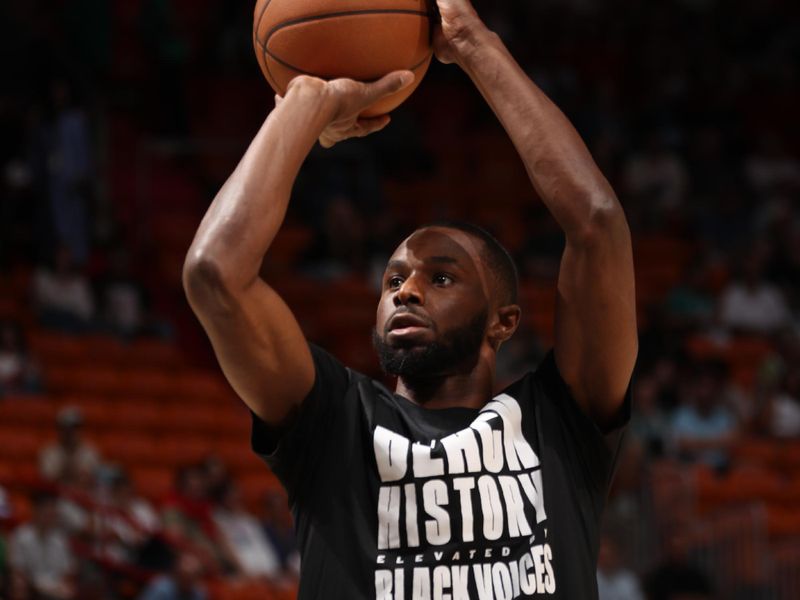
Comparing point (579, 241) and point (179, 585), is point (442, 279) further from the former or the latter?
point (179, 585)

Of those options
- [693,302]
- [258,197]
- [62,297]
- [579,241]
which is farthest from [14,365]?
[579,241]

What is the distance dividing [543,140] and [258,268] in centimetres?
71

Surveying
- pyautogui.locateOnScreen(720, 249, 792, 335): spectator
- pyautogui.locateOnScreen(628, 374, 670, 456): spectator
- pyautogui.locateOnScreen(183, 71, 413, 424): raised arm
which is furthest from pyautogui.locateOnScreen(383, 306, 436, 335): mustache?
pyautogui.locateOnScreen(720, 249, 792, 335): spectator

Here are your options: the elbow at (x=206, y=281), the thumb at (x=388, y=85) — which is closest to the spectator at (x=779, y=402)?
the thumb at (x=388, y=85)

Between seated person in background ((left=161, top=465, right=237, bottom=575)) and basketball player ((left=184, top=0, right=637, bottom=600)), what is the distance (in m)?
5.95

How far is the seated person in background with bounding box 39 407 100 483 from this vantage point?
31.3 ft

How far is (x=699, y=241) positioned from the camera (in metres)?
15.1

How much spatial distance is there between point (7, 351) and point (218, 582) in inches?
118

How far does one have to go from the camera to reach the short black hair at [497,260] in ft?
11.4

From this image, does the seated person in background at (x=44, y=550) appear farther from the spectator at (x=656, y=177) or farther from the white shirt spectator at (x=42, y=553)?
the spectator at (x=656, y=177)

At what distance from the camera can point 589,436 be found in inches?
131

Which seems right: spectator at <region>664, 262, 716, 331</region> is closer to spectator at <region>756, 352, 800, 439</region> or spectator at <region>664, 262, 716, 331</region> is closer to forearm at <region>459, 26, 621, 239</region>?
spectator at <region>756, 352, 800, 439</region>

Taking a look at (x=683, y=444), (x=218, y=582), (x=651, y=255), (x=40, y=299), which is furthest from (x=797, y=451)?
(x=40, y=299)

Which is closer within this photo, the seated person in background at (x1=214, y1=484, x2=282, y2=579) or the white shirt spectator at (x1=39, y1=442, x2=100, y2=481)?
the seated person in background at (x1=214, y1=484, x2=282, y2=579)
